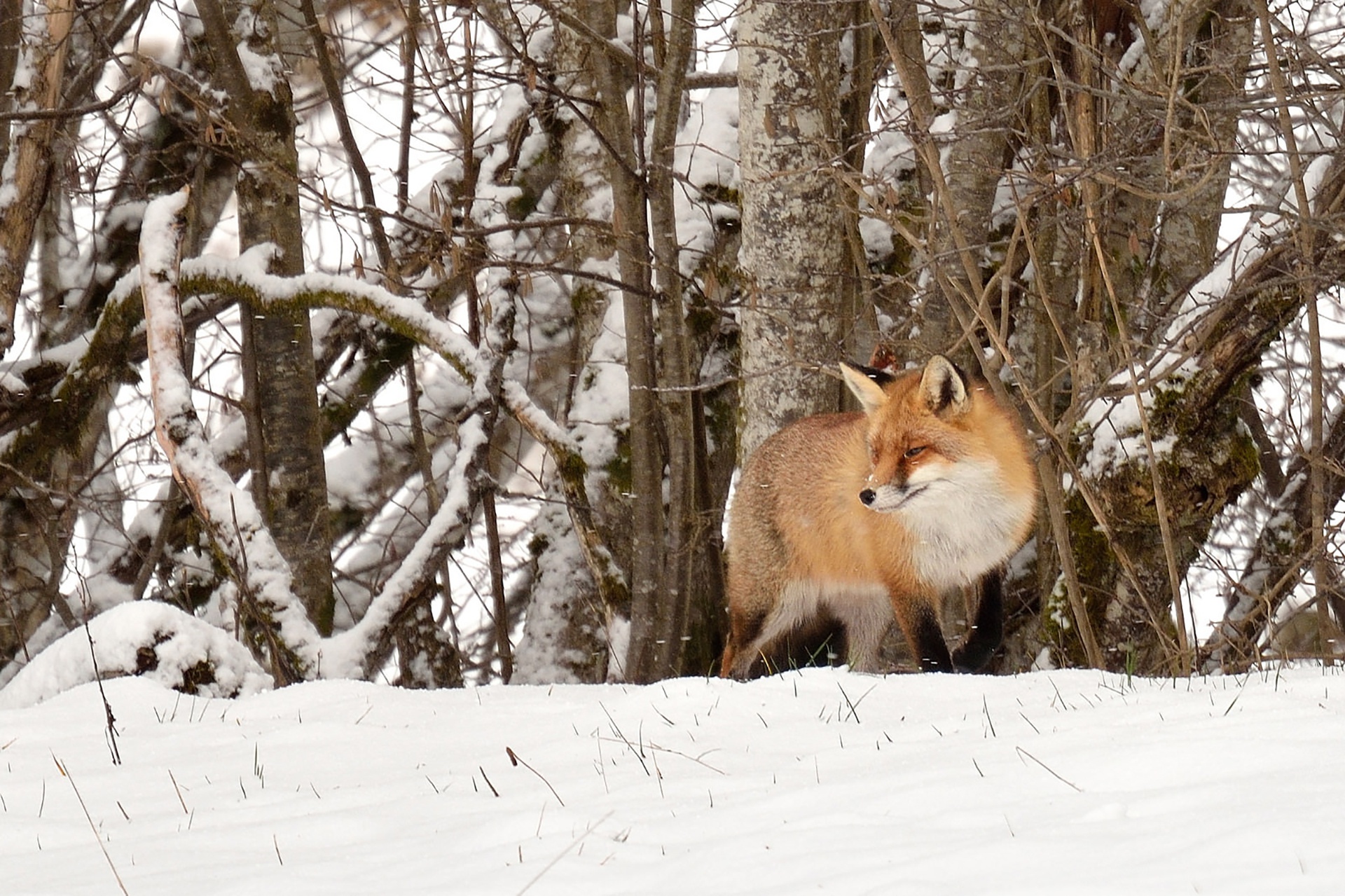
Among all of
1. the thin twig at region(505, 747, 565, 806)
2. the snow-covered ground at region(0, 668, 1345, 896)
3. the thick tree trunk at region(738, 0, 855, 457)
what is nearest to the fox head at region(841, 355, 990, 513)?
the thick tree trunk at region(738, 0, 855, 457)

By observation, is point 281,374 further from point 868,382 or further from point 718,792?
point 718,792

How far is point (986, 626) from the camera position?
237 inches

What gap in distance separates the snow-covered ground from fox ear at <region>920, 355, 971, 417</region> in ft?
4.26

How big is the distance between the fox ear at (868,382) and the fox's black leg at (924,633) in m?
0.89

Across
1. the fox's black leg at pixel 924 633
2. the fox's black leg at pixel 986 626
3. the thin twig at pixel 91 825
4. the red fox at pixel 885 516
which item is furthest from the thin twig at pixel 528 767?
the fox's black leg at pixel 986 626

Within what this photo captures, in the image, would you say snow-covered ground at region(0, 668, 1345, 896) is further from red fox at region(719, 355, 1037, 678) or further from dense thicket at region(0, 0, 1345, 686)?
dense thicket at region(0, 0, 1345, 686)

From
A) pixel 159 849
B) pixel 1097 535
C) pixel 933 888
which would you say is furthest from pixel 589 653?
pixel 933 888

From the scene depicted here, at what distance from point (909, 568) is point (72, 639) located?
3.90 m

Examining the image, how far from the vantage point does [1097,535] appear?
730 centimetres

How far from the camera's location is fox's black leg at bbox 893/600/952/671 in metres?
5.72

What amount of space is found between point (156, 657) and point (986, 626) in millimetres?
3781

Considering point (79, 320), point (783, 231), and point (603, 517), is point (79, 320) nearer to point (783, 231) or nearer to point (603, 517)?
point (603, 517)

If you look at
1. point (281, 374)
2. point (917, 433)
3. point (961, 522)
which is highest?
point (281, 374)

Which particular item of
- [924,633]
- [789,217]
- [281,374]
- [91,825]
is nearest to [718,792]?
[91,825]
